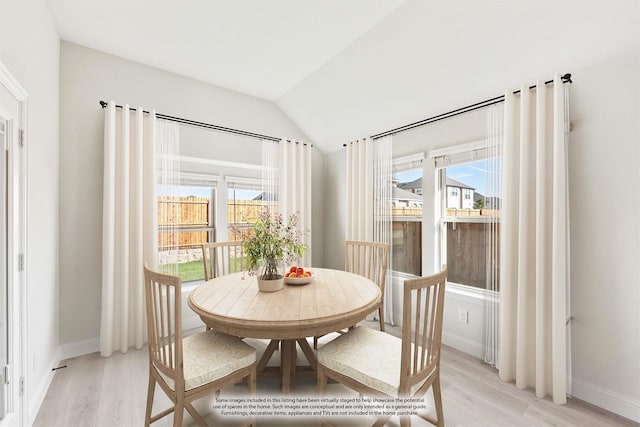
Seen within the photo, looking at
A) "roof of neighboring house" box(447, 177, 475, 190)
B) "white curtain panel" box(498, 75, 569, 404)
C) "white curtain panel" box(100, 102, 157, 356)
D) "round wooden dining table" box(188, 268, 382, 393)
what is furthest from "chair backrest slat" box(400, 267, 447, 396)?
"white curtain panel" box(100, 102, 157, 356)

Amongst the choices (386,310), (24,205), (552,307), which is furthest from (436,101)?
(24,205)

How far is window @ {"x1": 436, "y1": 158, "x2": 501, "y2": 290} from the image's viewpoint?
2361 mm

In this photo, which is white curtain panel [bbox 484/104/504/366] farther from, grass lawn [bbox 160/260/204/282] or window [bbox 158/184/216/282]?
grass lawn [bbox 160/260/204/282]

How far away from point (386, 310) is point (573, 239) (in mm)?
1914

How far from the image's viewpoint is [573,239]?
1970mm

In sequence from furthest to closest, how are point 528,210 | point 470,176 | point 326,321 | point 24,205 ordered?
point 470,176 < point 528,210 < point 24,205 < point 326,321

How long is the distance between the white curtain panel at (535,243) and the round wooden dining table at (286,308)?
114 centimetres

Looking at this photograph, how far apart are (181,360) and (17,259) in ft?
3.86

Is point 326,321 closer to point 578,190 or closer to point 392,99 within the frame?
point 578,190

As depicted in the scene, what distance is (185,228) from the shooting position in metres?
3.28

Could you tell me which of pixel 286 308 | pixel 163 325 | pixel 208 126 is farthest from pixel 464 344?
pixel 208 126

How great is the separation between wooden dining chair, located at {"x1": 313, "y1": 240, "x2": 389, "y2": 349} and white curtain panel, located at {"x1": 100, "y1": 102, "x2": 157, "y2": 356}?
5.83 feet

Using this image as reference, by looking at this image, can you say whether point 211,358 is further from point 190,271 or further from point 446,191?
point 446,191

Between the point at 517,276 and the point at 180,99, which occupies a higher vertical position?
the point at 180,99
